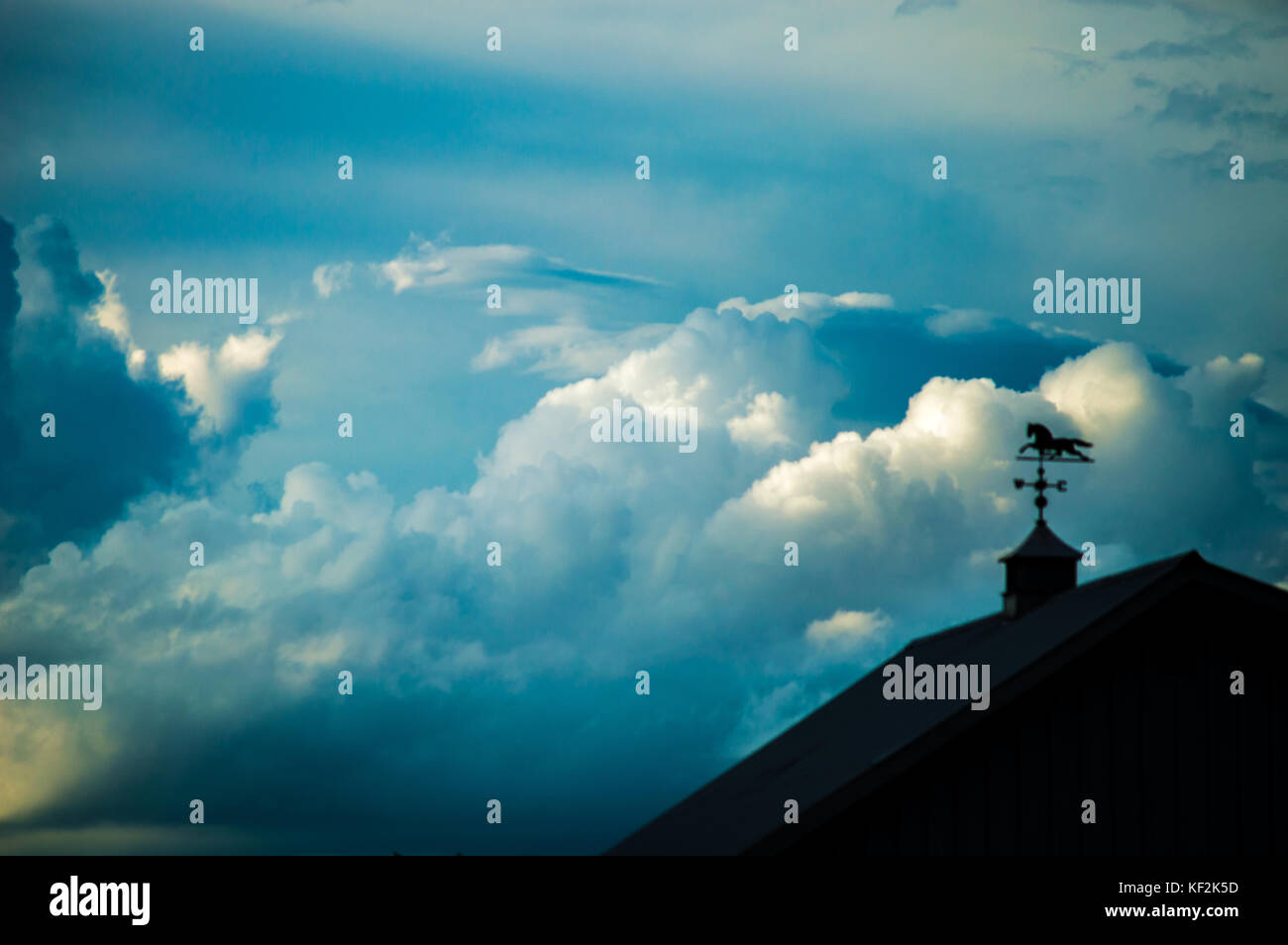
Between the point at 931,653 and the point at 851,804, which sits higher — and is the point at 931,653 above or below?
above

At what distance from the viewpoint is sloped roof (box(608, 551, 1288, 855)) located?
47.6ft

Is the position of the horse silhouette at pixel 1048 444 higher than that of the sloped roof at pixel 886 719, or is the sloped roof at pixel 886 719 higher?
the horse silhouette at pixel 1048 444

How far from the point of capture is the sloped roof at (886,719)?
1452 centimetres

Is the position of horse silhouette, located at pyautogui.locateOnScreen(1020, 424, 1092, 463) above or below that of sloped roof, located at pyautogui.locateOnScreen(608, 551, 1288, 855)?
above

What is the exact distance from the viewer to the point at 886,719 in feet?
65.9

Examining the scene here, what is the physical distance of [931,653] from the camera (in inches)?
943
